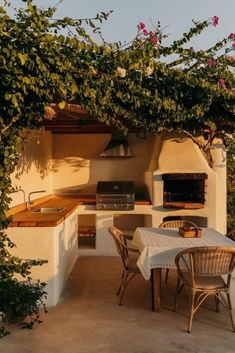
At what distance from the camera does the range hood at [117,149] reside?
8.20 metres

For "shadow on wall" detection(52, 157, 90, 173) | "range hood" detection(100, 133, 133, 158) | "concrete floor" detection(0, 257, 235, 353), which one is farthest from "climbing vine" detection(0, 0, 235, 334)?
"shadow on wall" detection(52, 157, 90, 173)

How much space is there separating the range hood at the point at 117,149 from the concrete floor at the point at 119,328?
371 centimetres

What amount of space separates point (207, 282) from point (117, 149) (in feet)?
15.6

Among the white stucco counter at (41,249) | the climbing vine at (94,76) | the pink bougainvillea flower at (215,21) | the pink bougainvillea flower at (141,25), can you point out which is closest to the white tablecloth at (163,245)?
the white stucco counter at (41,249)

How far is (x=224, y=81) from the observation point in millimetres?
5195

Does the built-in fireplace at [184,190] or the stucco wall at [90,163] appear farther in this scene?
the stucco wall at [90,163]

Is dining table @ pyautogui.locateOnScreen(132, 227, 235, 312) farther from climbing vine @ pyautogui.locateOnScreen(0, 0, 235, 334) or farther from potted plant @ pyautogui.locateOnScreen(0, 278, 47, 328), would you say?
climbing vine @ pyautogui.locateOnScreen(0, 0, 235, 334)

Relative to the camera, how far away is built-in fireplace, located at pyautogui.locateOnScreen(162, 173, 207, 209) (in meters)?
6.95

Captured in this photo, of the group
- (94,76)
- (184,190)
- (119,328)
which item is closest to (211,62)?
(94,76)

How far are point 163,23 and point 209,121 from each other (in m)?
1.67

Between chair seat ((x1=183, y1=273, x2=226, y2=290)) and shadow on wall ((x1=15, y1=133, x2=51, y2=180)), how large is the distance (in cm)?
313

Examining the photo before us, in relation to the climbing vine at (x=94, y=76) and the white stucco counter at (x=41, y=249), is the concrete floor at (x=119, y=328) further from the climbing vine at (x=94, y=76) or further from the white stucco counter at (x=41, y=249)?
the climbing vine at (x=94, y=76)

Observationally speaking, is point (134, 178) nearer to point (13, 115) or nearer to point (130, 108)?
point (130, 108)

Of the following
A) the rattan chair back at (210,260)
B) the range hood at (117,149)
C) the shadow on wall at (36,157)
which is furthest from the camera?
the range hood at (117,149)
